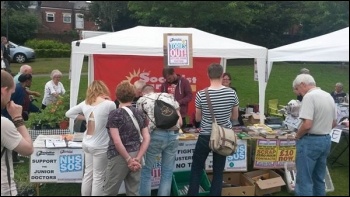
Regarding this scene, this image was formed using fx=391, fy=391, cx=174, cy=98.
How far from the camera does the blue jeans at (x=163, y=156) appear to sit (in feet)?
13.3

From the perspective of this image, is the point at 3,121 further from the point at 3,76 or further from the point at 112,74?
the point at 112,74

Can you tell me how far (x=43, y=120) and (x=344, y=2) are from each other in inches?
178

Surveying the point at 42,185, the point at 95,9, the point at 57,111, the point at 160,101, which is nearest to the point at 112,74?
the point at 57,111

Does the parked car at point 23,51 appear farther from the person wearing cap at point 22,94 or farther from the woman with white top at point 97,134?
the woman with white top at point 97,134

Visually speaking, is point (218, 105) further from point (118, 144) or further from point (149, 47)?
point (149, 47)

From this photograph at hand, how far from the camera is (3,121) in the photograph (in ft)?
7.76

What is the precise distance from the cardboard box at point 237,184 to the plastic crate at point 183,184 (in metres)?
0.23

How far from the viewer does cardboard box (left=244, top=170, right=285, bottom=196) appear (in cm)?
479

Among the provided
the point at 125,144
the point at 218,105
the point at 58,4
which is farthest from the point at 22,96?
the point at 58,4

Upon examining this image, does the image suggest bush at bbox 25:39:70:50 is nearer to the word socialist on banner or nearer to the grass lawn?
the grass lawn

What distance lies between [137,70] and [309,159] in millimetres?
Answer: 4358

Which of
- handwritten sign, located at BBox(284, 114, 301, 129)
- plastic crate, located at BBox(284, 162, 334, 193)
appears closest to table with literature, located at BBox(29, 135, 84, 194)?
plastic crate, located at BBox(284, 162, 334, 193)

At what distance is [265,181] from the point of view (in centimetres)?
486

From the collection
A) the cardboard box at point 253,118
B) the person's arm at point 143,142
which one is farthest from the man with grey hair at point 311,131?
the cardboard box at point 253,118
